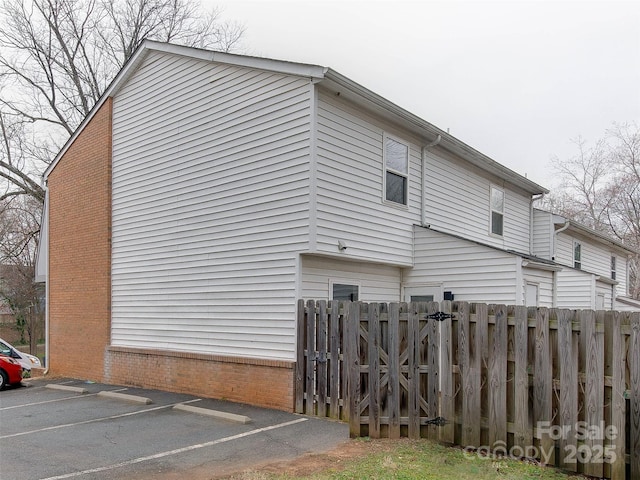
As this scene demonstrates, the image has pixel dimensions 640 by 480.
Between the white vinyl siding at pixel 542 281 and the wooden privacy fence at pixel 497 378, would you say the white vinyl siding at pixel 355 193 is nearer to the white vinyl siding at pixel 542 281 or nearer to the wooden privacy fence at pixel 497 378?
the wooden privacy fence at pixel 497 378

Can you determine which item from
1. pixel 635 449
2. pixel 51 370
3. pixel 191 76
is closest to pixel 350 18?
pixel 191 76

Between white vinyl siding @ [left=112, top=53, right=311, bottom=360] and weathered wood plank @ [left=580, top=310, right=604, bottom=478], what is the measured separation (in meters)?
4.89

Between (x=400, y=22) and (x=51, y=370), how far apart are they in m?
15.2

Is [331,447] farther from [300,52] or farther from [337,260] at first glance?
[300,52]

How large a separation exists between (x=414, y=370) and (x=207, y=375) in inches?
218

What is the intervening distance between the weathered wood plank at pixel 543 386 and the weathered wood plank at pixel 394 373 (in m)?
1.72

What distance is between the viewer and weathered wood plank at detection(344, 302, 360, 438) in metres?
6.68

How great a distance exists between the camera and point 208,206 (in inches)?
426

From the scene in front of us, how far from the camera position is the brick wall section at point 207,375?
8875mm

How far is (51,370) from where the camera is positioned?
15.9 m

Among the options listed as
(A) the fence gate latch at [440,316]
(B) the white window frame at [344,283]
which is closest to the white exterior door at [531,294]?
(B) the white window frame at [344,283]

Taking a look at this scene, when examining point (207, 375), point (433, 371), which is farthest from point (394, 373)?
point (207, 375)

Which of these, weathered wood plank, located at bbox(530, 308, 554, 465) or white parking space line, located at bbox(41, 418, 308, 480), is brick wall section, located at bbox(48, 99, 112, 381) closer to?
white parking space line, located at bbox(41, 418, 308, 480)

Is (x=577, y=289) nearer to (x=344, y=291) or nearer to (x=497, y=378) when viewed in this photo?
(x=344, y=291)
